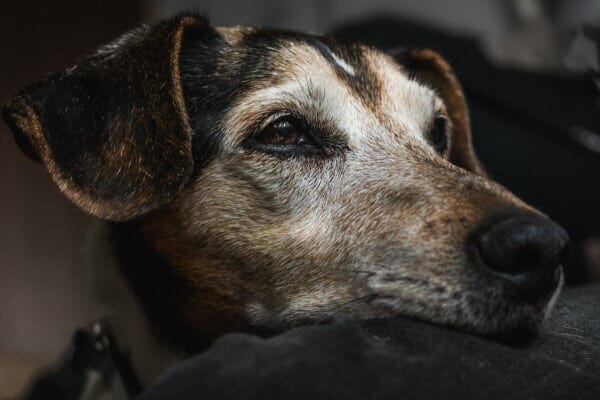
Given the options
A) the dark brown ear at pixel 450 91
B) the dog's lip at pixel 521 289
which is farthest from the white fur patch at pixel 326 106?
the dog's lip at pixel 521 289

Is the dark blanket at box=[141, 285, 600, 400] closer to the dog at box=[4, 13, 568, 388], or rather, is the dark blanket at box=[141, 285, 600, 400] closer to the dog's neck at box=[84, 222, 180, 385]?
the dog at box=[4, 13, 568, 388]

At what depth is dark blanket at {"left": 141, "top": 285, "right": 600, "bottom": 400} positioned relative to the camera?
81 cm

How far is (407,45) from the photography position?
3266 millimetres

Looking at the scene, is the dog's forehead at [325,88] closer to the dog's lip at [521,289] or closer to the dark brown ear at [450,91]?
the dark brown ear at [450,91]

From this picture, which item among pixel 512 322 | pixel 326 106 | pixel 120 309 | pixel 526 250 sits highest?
pixel 326 106

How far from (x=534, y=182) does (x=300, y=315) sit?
5.36 feet

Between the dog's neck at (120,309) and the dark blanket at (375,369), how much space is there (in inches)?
30.6

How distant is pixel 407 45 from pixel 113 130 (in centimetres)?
215

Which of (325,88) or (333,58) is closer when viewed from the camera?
(325,88)

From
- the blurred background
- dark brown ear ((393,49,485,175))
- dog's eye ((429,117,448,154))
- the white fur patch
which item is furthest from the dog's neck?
Answer: dark brown ear ((393,49,485,175))

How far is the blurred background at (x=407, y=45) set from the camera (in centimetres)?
254

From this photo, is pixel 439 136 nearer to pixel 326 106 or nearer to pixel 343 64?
pixel 343 64

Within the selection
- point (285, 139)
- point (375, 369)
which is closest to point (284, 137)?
point (285, 139)

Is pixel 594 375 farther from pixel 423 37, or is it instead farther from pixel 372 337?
pixel 423 37
